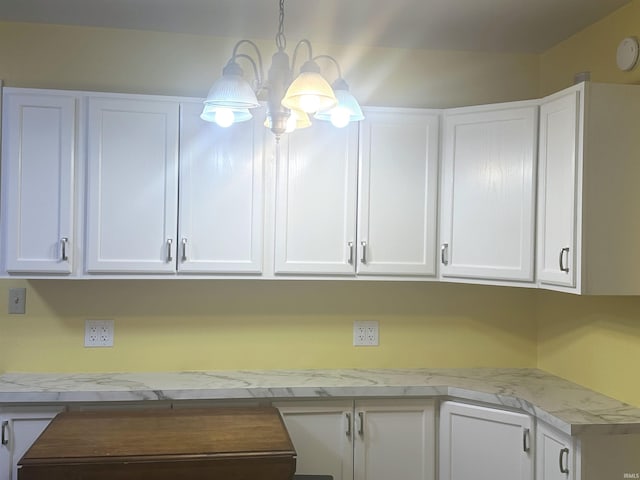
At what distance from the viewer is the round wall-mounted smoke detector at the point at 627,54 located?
2342mm

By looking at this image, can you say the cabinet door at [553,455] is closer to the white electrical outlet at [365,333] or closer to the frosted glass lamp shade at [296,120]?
the white electrical outlet at [365,333]

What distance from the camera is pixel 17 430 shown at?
8.05 feet

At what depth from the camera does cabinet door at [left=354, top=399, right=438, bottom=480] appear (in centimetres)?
263

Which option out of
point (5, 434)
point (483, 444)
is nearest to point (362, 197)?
point (483, 444)

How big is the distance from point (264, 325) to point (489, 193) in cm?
131

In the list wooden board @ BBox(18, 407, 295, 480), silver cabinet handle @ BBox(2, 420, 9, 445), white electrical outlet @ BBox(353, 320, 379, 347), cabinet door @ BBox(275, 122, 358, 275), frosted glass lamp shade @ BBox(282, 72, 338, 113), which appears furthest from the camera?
white electrical outlet @ BBox(353, 320, 379, 347)

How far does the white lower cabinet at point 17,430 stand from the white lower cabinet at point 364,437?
1015 mm

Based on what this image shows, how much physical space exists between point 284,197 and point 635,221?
4.91 feet

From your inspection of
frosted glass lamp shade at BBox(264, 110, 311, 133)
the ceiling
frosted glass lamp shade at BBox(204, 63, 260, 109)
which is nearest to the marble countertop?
frosted glass lamp shade at BBox(264, 110, 311, 133)

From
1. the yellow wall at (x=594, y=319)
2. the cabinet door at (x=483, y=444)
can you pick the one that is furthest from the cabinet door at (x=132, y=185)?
the yellow wall at (x=594, y=319)

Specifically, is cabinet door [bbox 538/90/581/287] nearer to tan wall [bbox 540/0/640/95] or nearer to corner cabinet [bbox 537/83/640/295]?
corner cabinet [bbox 537/83/640/295]

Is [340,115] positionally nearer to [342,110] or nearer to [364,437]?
[342,110]

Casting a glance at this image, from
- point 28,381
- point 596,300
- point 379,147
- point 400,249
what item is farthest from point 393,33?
point 28,381

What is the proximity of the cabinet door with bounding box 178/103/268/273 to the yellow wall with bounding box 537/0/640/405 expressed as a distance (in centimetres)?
156
